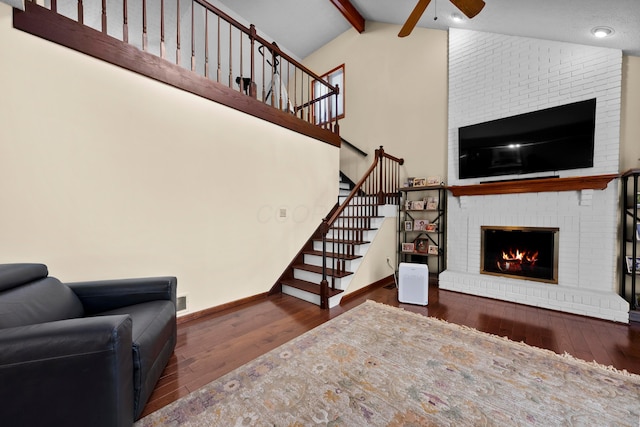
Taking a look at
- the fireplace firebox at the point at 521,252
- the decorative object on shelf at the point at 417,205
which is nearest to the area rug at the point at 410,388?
the fireplace firebox at the point at 521,252

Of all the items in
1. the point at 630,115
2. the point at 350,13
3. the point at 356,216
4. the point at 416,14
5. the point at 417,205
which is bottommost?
the point at 356,216

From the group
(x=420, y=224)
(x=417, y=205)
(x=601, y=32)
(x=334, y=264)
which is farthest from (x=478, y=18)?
(x=334, y=264)

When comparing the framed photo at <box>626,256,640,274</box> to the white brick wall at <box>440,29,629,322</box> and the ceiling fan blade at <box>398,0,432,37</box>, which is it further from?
the ceiling fan blade at <box>398,0,432,37</box>

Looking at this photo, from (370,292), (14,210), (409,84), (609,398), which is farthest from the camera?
(409,84)

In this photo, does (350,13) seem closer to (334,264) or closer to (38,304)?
(334,264)

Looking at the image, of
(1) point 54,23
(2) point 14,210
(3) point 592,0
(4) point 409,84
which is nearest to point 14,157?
(2) point 14,210

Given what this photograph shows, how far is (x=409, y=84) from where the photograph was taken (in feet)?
15.2

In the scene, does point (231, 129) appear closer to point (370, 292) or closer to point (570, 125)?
point (370, 292)

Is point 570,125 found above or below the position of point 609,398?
above

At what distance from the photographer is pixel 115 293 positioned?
1.86 metres

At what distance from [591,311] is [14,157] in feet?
18.0

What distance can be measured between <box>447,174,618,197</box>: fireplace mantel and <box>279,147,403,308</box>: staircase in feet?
3.59

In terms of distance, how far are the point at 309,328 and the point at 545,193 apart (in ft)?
11.2

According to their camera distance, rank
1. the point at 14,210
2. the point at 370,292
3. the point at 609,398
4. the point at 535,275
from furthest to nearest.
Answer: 1. the point at 370,292
2. the point at 535,275
3. the point at 14,210
4. the point at 609,398
